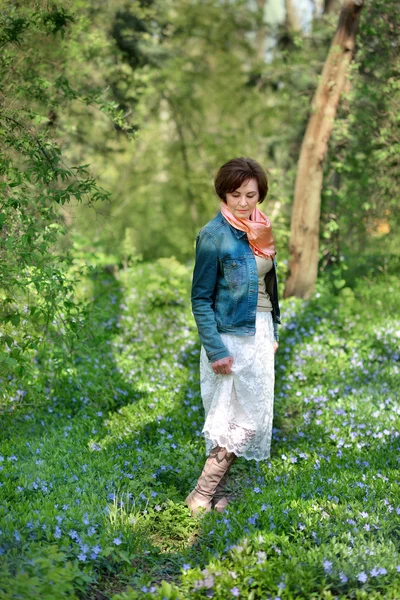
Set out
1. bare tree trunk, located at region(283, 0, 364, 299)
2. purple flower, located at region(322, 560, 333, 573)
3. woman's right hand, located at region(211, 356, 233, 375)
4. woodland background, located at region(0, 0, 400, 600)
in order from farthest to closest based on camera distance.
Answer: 1. bare tree trunk, located at region(283, 0, 364, 299)
2. woman's right hand, located at region(211, 356, 233, 375)
3. woodland background, located at region(0, 0, 400, 600)
4. purple flower, located at region(322, 560, 333, 573)

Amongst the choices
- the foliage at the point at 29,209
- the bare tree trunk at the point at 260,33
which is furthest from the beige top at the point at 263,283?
the bare tree trunk at the point at 260,33

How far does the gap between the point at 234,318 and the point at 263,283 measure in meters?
0.32

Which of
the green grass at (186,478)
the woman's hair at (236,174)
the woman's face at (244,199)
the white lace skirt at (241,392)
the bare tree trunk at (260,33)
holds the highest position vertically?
the bare tree trunk at (260,33)

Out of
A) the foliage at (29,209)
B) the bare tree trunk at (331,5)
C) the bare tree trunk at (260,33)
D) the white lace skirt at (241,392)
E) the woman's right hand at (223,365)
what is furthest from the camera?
the bare tree trunk at (260,33)

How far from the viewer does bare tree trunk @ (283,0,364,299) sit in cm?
821

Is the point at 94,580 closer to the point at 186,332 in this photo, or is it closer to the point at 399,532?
the point at 399,532

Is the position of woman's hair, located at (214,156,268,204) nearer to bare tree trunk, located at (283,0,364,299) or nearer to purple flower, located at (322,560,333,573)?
purple flower, located at (322,560,333,573)

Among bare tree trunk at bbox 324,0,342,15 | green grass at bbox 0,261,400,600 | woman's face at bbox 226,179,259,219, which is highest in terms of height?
bare tree trunk at bbox 324,0,342,15

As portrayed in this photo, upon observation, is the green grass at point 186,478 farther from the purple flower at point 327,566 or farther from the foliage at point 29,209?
the foliage at point 29,209

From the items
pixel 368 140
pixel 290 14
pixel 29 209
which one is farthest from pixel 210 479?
pixel 290 14

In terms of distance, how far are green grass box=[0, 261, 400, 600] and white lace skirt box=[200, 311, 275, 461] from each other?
1.35 feet

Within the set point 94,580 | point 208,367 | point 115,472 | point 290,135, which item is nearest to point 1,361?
point 115,472

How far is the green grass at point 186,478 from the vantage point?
314 cm

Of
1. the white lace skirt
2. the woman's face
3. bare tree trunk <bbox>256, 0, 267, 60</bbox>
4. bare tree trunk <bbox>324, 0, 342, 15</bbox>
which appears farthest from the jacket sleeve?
bare tree trunk <bbox>256, 0, 267, 60</bbox>
